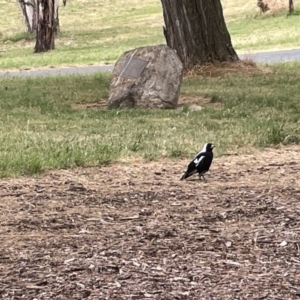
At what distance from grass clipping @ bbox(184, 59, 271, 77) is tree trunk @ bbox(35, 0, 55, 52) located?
1295cm

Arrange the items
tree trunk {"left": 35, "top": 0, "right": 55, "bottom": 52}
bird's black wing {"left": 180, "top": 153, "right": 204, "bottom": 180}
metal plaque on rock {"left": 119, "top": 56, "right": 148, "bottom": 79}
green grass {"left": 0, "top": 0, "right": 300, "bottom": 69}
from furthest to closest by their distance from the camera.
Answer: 1. tree trunk {"left": 35, "top": 0, "right": 55, "bottom": 52}
2. green grass {"left": 0, "top": 0, "right": 300, "bottom": 69}
3. metal plaque on rock {"left": 119, "top": 56, "right": 148, "bottom": 79}
4. bird's black wing {"left": 180, "top": 153, "right": 204, "bottom": 180}

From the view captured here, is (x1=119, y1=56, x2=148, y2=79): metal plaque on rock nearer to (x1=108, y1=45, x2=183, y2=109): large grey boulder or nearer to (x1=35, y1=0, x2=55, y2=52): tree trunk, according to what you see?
(x1=108, y1=45, x2=183, y2=109): large grey boulder

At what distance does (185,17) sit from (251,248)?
35.0 ft

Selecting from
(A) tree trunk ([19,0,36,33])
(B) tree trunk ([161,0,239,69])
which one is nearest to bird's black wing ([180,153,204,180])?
(B) tree trunk ([161,0,239,69])

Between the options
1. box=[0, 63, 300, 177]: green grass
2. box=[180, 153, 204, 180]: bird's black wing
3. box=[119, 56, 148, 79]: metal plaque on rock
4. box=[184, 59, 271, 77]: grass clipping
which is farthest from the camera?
box=[184, 59, 271, 77]: grass clipping

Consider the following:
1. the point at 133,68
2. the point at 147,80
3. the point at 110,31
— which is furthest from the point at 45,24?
the point at 147,80

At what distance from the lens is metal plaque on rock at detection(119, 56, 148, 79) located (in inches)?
443

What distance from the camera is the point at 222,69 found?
48.3 feet

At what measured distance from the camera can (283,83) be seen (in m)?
13.0

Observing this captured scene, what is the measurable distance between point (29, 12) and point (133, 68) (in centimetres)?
2399

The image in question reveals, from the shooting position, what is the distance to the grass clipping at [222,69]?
47.7 feet

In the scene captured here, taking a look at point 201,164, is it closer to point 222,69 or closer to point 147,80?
point 147,80

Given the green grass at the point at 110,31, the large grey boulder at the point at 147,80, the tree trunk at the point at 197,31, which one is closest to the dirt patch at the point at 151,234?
the large grey boulder at the point at 147,80

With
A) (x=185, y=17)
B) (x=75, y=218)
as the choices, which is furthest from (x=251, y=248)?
(x=185, y=17)
